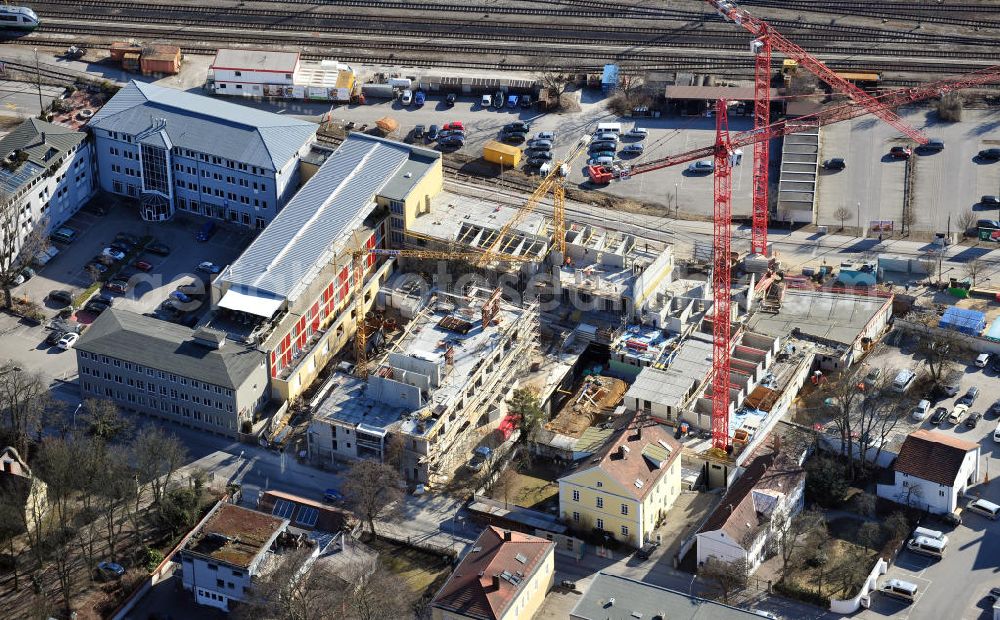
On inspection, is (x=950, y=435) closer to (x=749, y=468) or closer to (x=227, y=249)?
(x=749, y=468)

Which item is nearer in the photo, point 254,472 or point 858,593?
point 858,593

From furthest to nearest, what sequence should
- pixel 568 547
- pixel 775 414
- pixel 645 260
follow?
pixel 645 260 < pixel 775 414 < pixel 568 547

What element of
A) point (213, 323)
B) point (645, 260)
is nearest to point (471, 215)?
point (645, 260)

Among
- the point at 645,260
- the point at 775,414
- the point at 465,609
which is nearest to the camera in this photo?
the point at 465,609

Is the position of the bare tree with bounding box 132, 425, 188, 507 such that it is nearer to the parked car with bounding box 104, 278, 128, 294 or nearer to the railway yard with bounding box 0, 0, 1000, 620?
the railway yard with bounding box 0, 0, 1000, 620

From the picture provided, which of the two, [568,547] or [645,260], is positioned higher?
[645,260]

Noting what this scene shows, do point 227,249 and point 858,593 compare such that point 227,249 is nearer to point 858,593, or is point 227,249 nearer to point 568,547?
point 568,547

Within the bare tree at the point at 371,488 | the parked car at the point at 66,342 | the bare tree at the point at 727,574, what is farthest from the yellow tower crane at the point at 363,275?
the bare tree at the point at 727,574
